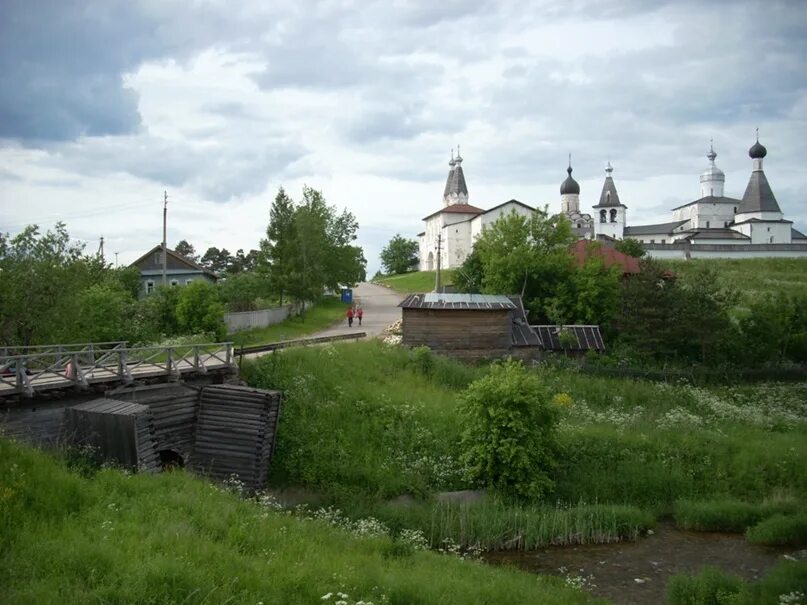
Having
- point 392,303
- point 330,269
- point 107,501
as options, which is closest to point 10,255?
point 107,501

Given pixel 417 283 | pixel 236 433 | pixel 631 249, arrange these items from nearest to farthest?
pixel 236 433 → pixel 631 249 → pixel 417 283

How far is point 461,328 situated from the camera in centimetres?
3406

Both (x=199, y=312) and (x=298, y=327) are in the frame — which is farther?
(x=298, y=327)

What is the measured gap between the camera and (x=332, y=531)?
14.5m

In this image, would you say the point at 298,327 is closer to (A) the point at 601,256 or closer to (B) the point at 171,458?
(A) the point at 601,256

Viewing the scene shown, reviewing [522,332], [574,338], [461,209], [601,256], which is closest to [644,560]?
[522,332]

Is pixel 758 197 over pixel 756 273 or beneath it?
over

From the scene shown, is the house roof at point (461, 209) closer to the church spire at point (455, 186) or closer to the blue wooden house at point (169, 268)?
the church spire at point (455, 186)

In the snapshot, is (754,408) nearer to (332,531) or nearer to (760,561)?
(760,561)

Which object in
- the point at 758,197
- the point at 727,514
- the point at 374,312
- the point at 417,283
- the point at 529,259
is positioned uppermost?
the point at 758,197

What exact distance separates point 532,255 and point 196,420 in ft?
83.5

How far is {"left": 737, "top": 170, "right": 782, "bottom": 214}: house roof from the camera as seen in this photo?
94.4 metres

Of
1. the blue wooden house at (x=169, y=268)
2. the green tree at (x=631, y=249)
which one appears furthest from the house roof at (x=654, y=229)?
the blue wooden house at (x=169, y=268)

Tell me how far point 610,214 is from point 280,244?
245 ft
